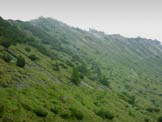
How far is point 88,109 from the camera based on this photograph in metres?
58.2

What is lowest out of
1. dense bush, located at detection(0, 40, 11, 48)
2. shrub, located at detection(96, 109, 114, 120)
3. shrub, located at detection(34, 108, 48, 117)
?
shrub, located at detection(34, 108, 48, 117)

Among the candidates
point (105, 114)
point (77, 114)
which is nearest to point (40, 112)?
point (77, 114)

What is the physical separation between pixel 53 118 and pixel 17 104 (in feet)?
19.8

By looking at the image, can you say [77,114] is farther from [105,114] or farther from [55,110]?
[105,114]

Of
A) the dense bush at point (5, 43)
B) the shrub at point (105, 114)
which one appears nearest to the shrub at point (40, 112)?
the shrub at point (105, 114)

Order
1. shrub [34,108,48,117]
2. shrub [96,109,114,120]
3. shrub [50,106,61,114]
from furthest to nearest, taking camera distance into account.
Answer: shrub [96,109,114,120], shrub [50,106,61,114], shrub [34,108,48,117]

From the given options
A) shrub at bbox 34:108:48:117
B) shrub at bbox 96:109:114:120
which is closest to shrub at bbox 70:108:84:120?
shrub at bbox 34:108:48:117

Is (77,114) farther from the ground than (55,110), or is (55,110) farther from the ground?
(77,114)

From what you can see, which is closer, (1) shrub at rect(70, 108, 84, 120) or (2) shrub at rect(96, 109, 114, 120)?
(1) shrub at rect(70, 108, 84, 120)

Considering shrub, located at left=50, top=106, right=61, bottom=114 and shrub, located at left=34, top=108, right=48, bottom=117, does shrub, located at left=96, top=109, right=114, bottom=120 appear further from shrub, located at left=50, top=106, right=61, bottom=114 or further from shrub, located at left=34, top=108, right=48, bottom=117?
shrub, located at left=34, top=108, right=48, bottom=117

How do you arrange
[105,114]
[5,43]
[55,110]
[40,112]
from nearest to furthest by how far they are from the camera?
[40,112], [55,110], [105,114], [5,43]

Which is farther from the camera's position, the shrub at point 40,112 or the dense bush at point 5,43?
the dense bush at point 5,43

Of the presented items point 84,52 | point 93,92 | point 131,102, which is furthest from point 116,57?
point 93,92

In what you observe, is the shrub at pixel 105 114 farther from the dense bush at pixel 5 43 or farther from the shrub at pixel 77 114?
the dense bush at pixel 5 43
